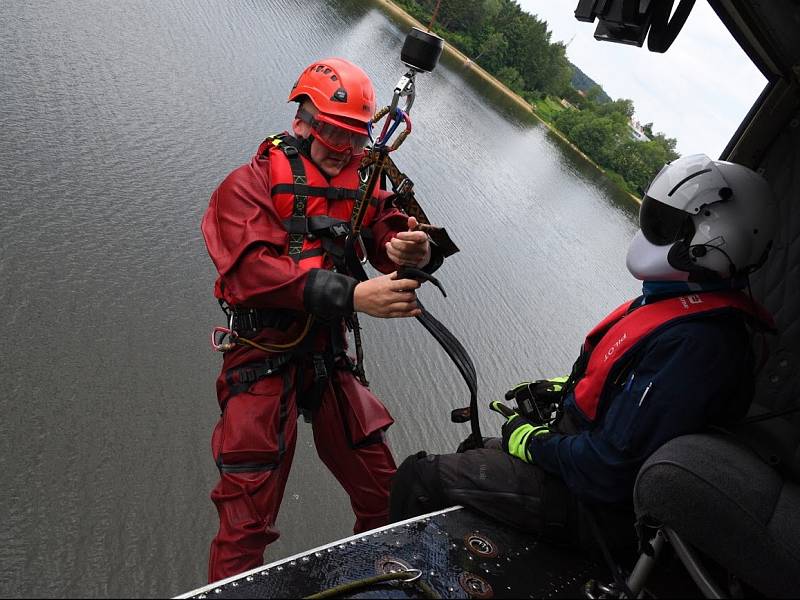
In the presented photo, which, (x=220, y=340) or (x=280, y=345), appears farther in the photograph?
(x=220, y=340)

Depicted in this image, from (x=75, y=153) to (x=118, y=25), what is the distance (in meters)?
4.88

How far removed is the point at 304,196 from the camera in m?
2.39

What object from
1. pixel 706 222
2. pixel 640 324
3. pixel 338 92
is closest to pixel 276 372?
pixel 338 92

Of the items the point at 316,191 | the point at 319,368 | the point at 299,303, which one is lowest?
the point at 319,368

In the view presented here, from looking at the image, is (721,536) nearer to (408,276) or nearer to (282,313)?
(408,276)

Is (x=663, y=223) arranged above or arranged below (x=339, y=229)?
above

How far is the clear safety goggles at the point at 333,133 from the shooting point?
2426 mm

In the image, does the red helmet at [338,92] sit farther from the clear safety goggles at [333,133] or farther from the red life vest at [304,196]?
the red life vest at [304,196]

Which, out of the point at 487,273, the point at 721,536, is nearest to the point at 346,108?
the point at 721,536

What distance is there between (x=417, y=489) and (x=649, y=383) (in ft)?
3.14

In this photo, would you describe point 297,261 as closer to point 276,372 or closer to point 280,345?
point 280,345

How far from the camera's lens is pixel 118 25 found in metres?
9.14

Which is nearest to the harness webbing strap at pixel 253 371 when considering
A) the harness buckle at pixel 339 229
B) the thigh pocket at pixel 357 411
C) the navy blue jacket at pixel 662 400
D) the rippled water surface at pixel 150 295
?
the thigh pocket at pixel 357 411

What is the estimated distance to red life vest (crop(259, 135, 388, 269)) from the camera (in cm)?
237
